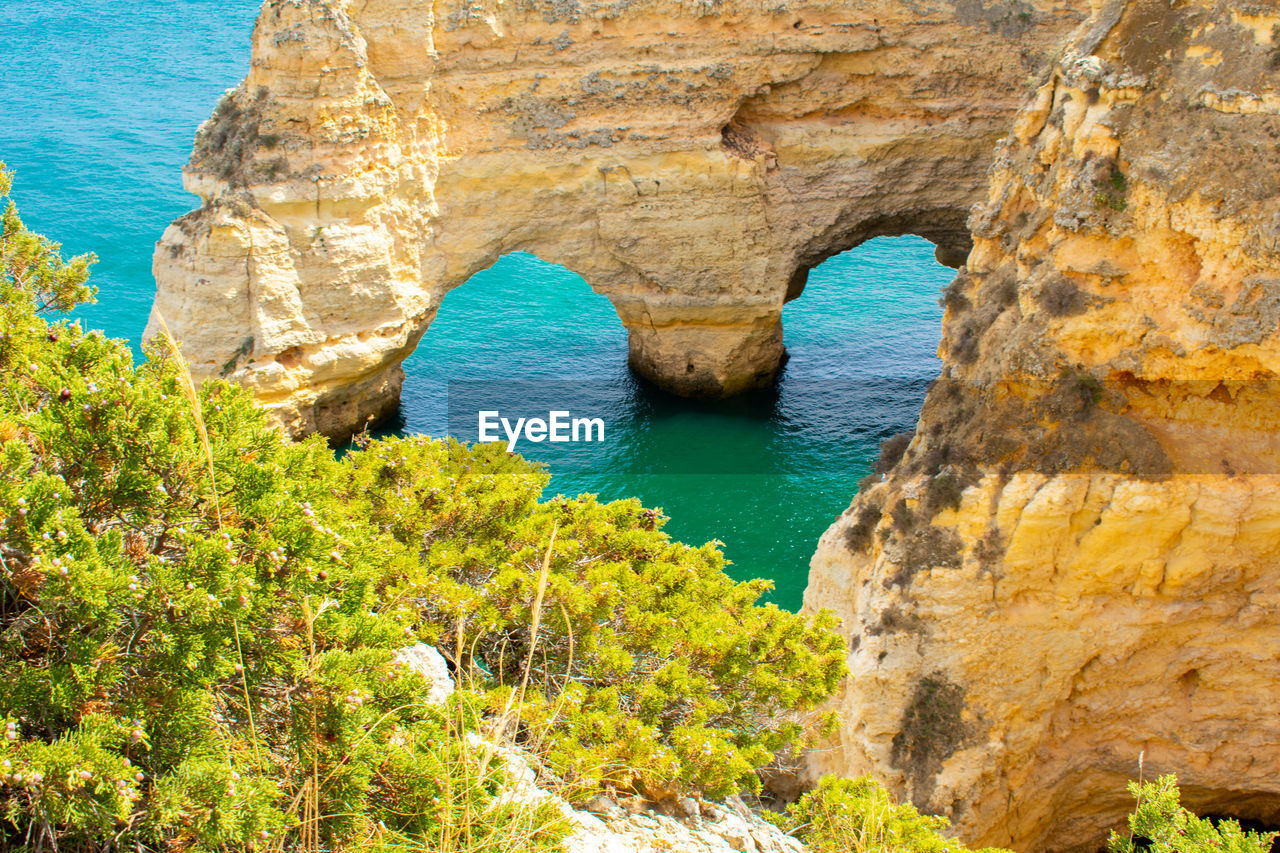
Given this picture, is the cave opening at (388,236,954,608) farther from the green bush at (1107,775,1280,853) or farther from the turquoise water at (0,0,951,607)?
the green bush at (1107,775,1280,853)

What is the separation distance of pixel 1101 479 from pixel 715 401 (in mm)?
17147

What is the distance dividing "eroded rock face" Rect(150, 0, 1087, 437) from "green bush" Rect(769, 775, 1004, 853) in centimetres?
1743

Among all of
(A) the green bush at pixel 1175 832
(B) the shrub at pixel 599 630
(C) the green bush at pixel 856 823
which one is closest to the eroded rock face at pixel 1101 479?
(B) the shrub at pixel 599 630

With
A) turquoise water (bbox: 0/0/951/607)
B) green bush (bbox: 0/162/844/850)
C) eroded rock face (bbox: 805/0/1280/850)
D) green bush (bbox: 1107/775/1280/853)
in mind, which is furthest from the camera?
turquoise water (bbox: 0/0/951/607)

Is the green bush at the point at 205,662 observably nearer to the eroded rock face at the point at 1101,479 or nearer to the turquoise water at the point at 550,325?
the eroded rock face at the point at 1101,479

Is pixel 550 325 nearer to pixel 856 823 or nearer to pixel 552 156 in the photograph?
pixel 552 156

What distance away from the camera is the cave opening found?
24.0 m

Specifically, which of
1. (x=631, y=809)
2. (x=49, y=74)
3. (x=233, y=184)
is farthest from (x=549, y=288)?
(x=631, y=809)

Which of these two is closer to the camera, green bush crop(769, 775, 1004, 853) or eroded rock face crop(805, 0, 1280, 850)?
green bush crop(769, 775, 1004, 853)

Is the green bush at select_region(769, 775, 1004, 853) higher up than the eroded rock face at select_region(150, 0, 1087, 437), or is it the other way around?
the eroded rock face at select_region(150, 0, 1087, 437)

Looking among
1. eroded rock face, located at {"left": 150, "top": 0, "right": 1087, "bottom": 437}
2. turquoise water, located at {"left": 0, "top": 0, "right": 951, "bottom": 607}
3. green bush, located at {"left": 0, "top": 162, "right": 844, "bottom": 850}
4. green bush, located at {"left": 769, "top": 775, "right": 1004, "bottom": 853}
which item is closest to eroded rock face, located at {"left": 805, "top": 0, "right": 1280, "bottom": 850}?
green bush, located at {"left": 769, "top": 775, "right": 1004, "bottom": 853}

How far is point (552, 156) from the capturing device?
80.1 feet

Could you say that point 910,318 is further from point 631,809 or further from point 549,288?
point 631,809

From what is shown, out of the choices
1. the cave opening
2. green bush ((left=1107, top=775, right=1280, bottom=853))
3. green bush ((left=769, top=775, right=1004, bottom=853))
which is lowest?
the cave opening
